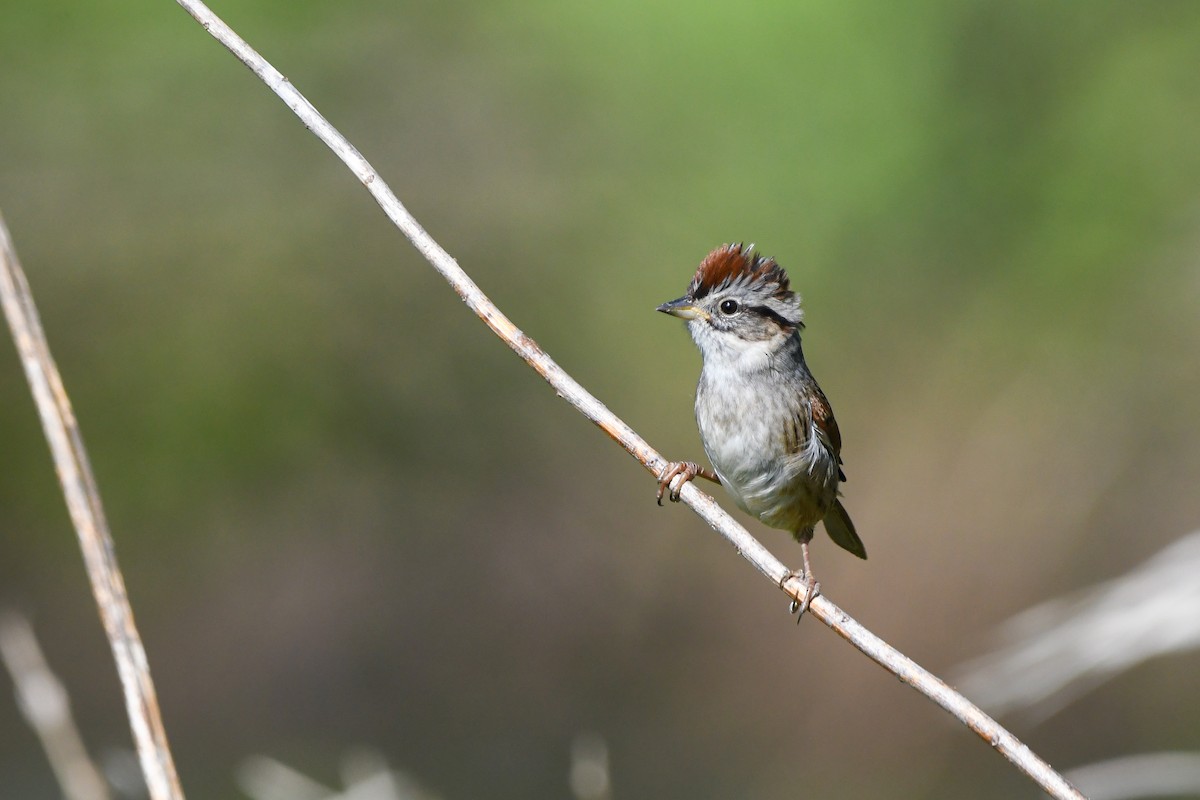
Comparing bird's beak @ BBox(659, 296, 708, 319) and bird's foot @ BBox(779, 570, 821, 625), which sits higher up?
bird's beak @ BBox(659, 296, 708, 319)

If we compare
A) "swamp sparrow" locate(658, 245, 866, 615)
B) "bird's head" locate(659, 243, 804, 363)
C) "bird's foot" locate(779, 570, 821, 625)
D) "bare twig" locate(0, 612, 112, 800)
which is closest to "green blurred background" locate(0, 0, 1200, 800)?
"swamp sparrow" locate(658, 245, 866, 615)

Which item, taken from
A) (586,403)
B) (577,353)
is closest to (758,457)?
(586,403)

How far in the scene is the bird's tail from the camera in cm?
464

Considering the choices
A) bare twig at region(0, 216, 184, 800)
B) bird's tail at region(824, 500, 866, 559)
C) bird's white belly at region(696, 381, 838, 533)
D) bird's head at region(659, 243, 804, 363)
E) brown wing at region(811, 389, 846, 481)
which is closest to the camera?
bare twig at region(0, 216, 184, 800)

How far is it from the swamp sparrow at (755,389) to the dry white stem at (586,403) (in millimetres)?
1044

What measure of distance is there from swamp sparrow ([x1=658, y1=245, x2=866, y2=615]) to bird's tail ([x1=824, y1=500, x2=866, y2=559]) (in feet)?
0.92

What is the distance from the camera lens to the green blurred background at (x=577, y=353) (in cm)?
1039

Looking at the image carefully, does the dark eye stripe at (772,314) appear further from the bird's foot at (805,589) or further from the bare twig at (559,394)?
the bare twig at (559,394)

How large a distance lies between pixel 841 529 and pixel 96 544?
3071 mm

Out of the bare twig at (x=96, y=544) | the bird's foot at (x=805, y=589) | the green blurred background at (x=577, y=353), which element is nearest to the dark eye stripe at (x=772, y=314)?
the bird's foot at (x=805, y=589)

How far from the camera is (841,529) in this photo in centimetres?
472

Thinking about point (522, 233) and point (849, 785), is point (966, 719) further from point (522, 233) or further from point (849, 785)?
point (522, 233)

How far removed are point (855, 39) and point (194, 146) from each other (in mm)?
5921

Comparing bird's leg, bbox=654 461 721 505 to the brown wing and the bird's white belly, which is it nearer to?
the bird's white belly
